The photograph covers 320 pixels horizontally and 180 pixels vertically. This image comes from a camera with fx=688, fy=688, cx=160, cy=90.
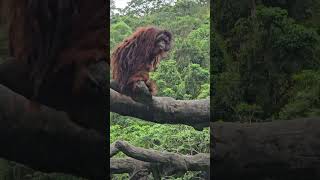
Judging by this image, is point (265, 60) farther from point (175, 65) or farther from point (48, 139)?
point (48, 139)

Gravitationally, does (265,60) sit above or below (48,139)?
above

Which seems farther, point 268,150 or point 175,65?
point 175,65

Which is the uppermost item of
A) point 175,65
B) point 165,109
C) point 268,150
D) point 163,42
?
point 163,42

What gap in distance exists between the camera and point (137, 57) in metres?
6.42

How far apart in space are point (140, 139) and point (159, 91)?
0.48 meters

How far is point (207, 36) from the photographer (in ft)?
20.4

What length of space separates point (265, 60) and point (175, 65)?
83 cm

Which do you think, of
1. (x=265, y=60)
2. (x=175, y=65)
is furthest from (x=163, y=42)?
(x=265, y=60)

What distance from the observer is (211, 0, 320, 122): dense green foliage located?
19.9ft

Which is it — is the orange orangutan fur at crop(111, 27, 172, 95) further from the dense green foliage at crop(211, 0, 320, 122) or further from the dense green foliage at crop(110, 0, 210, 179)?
the dense green foliage at crop(211, 0, 320, 122)

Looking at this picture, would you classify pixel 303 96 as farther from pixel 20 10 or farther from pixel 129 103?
pixel 20 10

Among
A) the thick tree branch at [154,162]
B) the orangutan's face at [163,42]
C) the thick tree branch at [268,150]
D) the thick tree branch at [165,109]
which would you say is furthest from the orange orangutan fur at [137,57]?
the thick tree branch at [268,150]

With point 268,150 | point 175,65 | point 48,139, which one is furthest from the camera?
point 48,139

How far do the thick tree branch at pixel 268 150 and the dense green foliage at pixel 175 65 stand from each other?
0.21m
